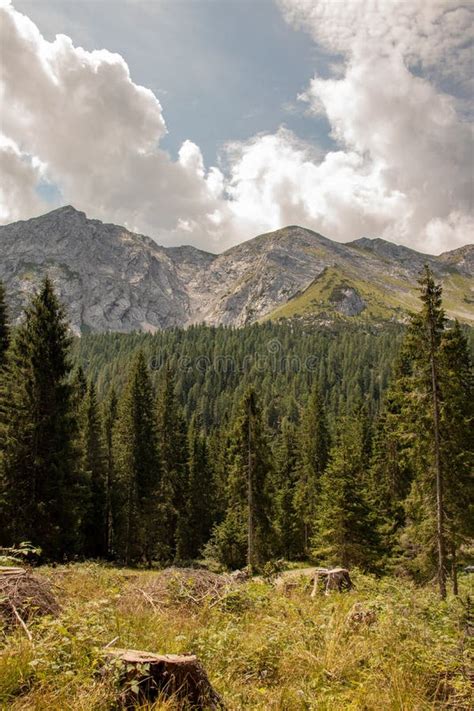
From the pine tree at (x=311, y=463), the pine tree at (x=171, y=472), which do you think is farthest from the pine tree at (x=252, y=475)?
the pine tree at (x=311, y=463)

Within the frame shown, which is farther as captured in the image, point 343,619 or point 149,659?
point 343,619

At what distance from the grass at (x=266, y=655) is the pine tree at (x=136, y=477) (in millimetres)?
30125

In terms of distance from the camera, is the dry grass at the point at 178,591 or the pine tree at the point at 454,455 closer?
the dry grass at the point at 178,591

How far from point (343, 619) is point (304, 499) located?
142 feet

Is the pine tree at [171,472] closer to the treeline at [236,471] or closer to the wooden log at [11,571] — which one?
the treeline at [236,471]

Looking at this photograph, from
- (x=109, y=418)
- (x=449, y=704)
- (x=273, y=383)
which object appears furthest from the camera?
(x=273, y=383)

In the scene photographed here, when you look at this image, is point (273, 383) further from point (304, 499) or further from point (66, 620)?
point (66, 620)

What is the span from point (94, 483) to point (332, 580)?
28610 mm

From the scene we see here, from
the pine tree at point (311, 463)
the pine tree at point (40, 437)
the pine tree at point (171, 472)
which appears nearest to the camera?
the pine tree at point (40, 437)

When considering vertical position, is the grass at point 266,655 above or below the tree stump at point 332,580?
above

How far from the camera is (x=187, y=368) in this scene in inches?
6875

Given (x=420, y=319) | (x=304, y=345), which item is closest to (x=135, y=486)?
(x=420, y=319)

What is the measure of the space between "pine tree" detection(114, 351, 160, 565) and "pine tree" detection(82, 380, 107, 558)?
113 centimetres

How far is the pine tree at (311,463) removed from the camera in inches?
→ 1884
